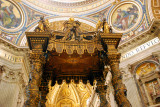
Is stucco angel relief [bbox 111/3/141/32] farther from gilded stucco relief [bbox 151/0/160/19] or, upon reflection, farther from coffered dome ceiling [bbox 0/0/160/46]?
gilded stucco relief [bbox 151/0/160/19]

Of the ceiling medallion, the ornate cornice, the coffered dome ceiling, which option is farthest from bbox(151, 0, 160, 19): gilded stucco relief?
the ceiling medallion

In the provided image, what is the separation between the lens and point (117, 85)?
353cm

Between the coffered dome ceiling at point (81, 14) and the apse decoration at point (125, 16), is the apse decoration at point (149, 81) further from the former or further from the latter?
the apse decoration at point (125, 16)

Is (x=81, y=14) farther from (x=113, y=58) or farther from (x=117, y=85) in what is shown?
(x=117, y=85)

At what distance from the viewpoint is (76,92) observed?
549 inches

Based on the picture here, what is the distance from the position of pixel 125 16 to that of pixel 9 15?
7.10m

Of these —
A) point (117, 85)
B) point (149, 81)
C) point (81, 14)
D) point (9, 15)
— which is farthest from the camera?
point (81, 14)

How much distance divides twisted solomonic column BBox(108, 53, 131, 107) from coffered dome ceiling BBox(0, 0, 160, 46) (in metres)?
5.04

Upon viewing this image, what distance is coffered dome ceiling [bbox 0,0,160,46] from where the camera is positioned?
8773 mm

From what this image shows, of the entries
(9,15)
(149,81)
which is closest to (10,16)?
(9,15)

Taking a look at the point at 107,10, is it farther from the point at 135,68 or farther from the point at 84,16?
the point at 135,68

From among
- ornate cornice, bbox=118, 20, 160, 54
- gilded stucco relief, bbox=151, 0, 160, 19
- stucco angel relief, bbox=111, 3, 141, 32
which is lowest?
ornate cornice, bbox=118, 20, 160, 54

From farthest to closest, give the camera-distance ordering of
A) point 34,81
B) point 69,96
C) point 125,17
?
point 69,96
point 125,17
point 34,81

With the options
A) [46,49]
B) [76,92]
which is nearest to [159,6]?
[46,49]
